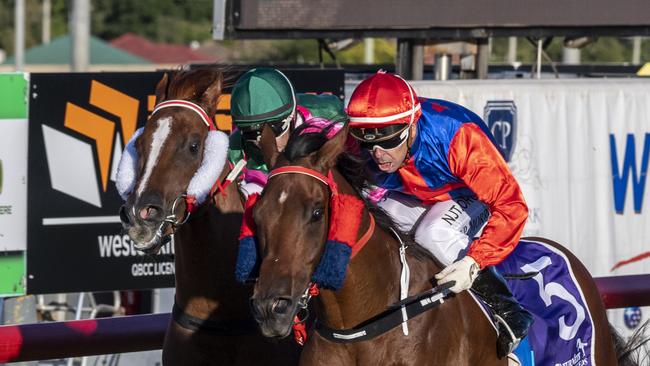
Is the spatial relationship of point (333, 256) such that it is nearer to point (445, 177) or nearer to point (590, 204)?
point (445, 177)

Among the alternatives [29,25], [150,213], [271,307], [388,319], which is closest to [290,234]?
[271,307]

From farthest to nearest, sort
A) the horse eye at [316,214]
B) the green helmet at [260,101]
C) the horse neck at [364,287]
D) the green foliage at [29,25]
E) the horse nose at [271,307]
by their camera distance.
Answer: the green foliage at [29,25] < the green helmet at [260,101] < the horse neck at [364,287] < the horse eye at [316,214] < the horse nose at [271,307]

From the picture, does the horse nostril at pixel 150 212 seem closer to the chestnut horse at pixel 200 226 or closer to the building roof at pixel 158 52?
the chestnut horse at pixel 200 226

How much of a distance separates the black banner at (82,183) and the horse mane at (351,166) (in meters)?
2.17

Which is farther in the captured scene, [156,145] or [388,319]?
[156,145]

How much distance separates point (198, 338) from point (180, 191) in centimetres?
59

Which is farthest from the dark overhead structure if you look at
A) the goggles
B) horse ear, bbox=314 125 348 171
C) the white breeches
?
horse ear, bbox=314 125 348 171

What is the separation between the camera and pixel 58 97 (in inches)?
233

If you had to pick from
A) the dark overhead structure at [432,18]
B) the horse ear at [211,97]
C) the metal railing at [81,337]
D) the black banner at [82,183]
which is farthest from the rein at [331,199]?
the dark overhead structure at [432,18]

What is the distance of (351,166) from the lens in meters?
3.68

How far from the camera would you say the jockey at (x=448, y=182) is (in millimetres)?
3820

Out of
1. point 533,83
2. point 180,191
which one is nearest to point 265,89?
point 180,191

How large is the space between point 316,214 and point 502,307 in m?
1.03

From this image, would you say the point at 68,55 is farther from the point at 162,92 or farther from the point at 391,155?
the point at 391,155
